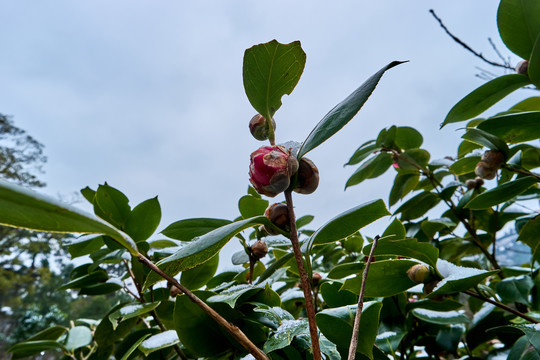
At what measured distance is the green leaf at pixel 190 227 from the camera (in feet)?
1.87

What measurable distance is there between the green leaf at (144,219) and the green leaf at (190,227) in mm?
58

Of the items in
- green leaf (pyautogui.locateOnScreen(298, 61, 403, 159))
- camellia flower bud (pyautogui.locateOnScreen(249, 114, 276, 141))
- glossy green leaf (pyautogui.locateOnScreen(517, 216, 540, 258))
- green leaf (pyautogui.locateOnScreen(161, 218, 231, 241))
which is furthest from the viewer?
glossy green leaf (pyautogui.locateOnScreen(517, 216, 540, 258))

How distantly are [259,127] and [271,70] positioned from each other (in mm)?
67

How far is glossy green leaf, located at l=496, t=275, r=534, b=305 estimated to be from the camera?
658mm

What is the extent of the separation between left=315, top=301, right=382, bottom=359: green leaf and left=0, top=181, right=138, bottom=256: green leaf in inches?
10.2

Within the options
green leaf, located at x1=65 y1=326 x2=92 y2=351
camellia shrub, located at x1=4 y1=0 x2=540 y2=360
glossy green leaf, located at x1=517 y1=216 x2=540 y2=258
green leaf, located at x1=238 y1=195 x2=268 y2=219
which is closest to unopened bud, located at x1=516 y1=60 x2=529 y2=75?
camellia shrub, located at x1=4 y1=0 x2=540 y2=360

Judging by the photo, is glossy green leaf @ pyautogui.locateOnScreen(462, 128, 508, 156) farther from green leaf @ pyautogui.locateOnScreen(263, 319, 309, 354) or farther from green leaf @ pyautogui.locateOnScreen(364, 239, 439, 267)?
green leaf @ pyautogui.locateOnScreen(263, 319, 309, 354)

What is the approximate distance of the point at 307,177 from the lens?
0.36m

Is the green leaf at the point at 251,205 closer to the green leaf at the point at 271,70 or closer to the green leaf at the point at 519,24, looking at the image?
the green leaf at the point at 271,70

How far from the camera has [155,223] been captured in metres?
0.62

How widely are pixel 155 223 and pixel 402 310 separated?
1.45 feet

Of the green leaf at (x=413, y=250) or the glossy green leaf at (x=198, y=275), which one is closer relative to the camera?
the green leaf at (x=413, y=250)

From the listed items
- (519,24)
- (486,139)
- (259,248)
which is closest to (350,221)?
(259,248)

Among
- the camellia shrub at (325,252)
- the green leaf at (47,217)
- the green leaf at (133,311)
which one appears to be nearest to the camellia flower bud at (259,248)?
the camellia shrub at (325,252)
